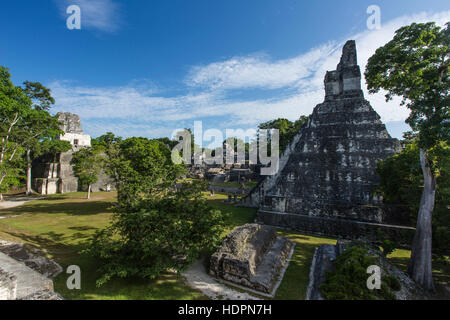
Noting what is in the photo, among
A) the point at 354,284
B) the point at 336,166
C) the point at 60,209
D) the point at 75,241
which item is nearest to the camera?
the point at 354,284

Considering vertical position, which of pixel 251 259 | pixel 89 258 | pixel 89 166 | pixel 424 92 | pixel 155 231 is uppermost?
pixel 424 92

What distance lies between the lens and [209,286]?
6879 millimetres

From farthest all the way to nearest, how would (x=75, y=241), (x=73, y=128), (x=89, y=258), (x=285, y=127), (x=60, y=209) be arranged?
(x=73, y=128)
(x=285, y=127)
(x=60, y=209)
(x=75, y=241)
(x=89, y=258)

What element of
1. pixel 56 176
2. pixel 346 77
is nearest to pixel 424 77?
pixel 346 77

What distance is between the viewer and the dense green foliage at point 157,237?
21.1 ft

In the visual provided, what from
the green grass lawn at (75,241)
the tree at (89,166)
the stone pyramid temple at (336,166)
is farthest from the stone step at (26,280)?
the tree at (89,166)

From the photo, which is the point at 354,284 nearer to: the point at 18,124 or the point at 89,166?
the point at 89,166

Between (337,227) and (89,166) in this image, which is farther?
(89,166)

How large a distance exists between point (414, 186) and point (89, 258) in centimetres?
1474

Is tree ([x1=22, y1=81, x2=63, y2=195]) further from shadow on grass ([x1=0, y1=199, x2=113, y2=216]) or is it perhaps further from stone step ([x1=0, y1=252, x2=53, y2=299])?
stone step ([x1=0, y1=252, x2=53, y2=299])
